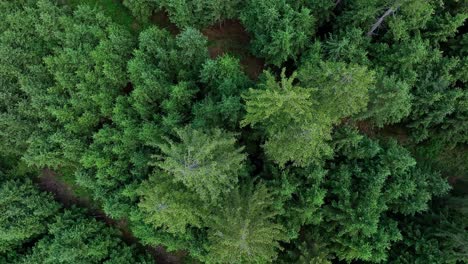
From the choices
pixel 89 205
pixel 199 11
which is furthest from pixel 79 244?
pixel 199 11

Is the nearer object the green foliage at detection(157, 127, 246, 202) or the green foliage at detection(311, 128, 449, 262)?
the green foliage at detection(157, 127, 246, 202)

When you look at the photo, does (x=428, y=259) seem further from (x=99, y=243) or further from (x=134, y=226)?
(x=99, y=243)

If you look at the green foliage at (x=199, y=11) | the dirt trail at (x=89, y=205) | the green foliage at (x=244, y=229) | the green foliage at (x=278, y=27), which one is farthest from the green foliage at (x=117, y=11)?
the green foliage at (x=244, y=229)

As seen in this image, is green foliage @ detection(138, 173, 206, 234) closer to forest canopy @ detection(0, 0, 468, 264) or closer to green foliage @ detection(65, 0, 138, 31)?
forest canopy @ detection(0, 0, 468, 264)

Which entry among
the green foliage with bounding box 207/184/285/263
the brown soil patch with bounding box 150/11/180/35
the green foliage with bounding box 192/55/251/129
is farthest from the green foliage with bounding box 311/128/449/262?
the brown soil patch with bounding box 150/11/180/35

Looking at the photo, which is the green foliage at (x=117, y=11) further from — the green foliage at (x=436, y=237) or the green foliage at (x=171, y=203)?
the green foliage at (x=436, y=237)

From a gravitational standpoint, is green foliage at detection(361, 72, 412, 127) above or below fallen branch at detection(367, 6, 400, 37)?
below

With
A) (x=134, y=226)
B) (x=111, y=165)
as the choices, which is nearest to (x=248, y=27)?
(x=111, y=165)
